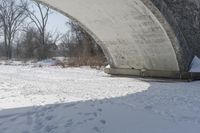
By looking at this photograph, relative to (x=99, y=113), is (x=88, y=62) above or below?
above

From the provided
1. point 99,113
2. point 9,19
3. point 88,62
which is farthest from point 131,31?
point 9,19

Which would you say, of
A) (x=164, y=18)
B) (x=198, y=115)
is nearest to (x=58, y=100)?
(x=198, y=115)

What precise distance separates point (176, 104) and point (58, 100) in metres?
2.13

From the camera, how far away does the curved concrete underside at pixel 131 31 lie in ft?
37.6

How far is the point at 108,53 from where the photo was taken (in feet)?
49.2

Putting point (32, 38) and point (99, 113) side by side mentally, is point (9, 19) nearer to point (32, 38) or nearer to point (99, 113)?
point (32, 38)

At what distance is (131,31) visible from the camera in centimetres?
1284

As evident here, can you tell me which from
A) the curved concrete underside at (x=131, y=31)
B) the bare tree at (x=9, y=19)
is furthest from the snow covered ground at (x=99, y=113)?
the bare tree at (x=9, y=19)

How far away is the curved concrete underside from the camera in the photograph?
11453mm

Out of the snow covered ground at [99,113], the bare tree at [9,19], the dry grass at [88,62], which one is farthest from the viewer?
the bare tree at [9,19]

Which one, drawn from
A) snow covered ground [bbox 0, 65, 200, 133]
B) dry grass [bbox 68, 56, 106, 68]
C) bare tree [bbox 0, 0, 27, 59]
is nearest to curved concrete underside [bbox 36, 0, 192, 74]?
snow covered ground [bbox 0, 65, 200, 133]

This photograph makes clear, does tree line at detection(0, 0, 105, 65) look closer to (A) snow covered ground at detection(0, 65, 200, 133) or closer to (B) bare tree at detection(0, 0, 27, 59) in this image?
(B) bare tree at detection(0, 0, 27, 59)

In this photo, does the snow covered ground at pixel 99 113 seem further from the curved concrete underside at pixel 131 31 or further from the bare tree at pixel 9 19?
the bare tree at pixel 9 19

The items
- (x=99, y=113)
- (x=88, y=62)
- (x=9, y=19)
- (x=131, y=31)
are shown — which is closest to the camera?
(x=99, y=113)
